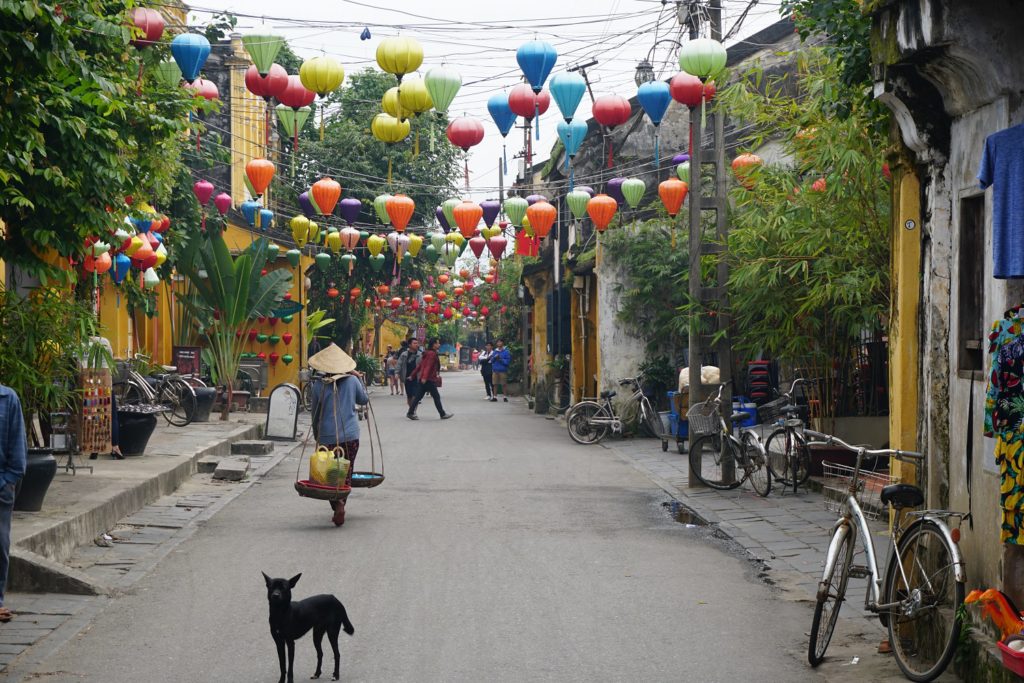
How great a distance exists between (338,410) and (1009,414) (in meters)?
8.47

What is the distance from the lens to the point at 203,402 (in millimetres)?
24109

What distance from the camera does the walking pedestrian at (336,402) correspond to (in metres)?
13.1

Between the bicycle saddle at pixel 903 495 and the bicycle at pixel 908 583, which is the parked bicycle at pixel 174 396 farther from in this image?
the bicycle saddle at pixel 903 495

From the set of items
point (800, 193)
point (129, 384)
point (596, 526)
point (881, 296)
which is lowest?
point (596, 526)

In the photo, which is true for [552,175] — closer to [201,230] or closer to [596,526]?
[201,230]

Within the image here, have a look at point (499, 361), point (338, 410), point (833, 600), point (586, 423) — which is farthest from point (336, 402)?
point (499, 361)

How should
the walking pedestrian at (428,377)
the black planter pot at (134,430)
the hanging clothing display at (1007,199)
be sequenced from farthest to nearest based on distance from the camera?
1. the walking pedestrian at (428,377)
2. the black planter pot at (134,430)
3. the hanging clothing display at (1007,199)

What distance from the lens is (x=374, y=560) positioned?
34.8 feet

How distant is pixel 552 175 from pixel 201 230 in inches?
487

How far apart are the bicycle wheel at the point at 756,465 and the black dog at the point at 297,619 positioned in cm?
908

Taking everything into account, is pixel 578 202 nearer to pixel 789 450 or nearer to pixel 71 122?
pixel 789 450

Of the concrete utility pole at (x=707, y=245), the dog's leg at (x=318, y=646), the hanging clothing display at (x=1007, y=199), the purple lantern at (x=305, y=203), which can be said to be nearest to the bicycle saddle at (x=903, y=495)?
the hanging clothing display at (x=1007, y=199)

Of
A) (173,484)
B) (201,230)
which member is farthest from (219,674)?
(201,230)

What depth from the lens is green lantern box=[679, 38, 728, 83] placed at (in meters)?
13.4
